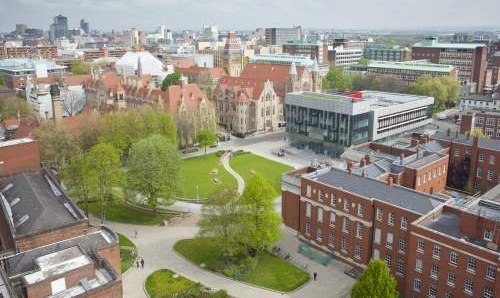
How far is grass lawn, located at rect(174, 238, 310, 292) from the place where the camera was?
155 ft

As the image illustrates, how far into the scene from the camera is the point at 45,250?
3994 cm

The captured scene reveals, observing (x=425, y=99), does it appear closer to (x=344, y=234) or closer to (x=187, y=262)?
(x=344, y=234)

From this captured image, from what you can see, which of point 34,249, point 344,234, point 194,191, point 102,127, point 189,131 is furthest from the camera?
point 189,131

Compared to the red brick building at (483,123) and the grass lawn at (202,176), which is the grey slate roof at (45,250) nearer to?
the grass lawn at (202,176)

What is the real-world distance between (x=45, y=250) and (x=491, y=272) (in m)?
39.4

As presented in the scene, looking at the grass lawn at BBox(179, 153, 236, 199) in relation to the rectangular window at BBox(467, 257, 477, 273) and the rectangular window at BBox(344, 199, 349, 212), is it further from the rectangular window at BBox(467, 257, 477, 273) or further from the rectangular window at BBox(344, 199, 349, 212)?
the rectangular window at BBox(467, 257, 477, 273)

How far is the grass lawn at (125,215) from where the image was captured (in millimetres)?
63612

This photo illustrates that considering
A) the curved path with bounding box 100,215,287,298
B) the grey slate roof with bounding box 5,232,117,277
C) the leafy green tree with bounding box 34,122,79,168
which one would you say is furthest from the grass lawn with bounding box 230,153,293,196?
the grey slate roof with bounding box 5,232,117,277

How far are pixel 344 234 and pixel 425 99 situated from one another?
6692 cm

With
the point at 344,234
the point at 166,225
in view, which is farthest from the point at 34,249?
the point at 344,234

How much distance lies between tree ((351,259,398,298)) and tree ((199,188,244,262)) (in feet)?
53.8

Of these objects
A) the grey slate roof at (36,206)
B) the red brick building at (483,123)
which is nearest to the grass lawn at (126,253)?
the grey slate roof at (36,206)

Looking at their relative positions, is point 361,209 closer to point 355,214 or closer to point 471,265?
point 355,214

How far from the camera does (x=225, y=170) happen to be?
282 feet
